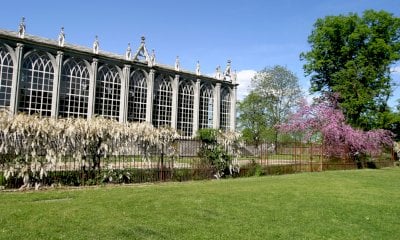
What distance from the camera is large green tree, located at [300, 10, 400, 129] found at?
36.8m

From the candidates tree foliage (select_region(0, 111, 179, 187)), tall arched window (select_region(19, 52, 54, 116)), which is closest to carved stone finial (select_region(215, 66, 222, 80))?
tall arched window (select_region(19, 52, 54, 116))

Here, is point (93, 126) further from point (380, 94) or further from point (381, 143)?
point (380, 94)

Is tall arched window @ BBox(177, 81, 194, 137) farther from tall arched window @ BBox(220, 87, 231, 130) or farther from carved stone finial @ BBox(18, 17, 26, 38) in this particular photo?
carved stone finial @ BBox(18, 17, 26, 38)

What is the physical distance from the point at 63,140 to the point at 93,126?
124cm

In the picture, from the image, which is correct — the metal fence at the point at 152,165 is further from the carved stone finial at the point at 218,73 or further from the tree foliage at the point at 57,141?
the carved stone finial at the point at 218,73

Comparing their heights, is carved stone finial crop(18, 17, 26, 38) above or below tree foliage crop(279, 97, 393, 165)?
above

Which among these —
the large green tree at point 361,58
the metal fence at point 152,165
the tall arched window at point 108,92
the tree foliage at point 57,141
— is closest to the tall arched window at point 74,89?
the tall arched window at point 108,92

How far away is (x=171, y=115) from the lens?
4072cm

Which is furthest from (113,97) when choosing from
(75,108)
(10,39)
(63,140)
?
(63,140)

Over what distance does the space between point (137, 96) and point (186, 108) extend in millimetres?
7102

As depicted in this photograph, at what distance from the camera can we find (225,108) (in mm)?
47219

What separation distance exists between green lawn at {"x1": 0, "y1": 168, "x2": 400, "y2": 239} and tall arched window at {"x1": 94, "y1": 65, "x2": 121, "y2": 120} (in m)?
23.4

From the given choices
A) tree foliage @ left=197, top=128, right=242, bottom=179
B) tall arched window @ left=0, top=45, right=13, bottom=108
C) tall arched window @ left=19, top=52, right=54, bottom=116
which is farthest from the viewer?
tall arched window @ left=19, top=52, right=54, bottom=116

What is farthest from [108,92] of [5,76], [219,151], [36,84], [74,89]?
[219,151]
